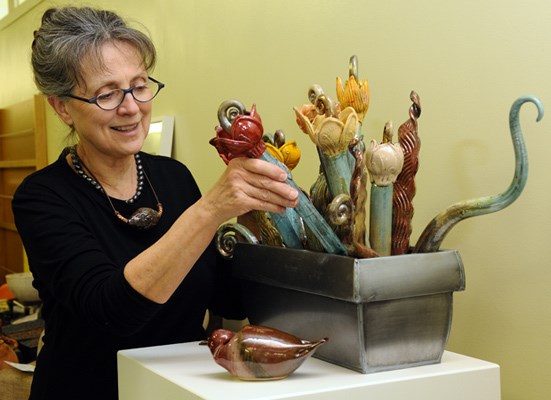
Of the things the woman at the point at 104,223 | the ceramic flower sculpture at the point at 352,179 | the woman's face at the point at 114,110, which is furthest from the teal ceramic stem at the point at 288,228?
the woman's face at the point at 114,110

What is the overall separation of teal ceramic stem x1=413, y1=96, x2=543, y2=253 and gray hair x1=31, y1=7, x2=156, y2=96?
602 mm

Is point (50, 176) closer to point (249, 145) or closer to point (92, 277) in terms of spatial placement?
point (92, 277)

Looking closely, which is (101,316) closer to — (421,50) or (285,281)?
(285,281)

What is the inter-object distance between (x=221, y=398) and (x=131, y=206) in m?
0.62

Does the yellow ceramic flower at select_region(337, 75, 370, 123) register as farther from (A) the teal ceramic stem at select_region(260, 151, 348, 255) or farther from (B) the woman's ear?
(B) the woman's ear

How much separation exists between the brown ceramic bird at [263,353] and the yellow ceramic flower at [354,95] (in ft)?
1.08

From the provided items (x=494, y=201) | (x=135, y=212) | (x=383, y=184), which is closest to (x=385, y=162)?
(x=383, y=184)

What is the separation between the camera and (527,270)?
1123 mm

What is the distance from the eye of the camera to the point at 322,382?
0.93m

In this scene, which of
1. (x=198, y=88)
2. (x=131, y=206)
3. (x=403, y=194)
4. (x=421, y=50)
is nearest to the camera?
(x=403, y=194)

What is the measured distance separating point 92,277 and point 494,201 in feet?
1.90

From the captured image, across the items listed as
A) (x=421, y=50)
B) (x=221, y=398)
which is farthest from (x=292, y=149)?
(x=221, y=398)

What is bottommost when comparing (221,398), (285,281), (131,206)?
(221,398)

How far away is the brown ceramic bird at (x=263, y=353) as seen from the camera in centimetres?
94
